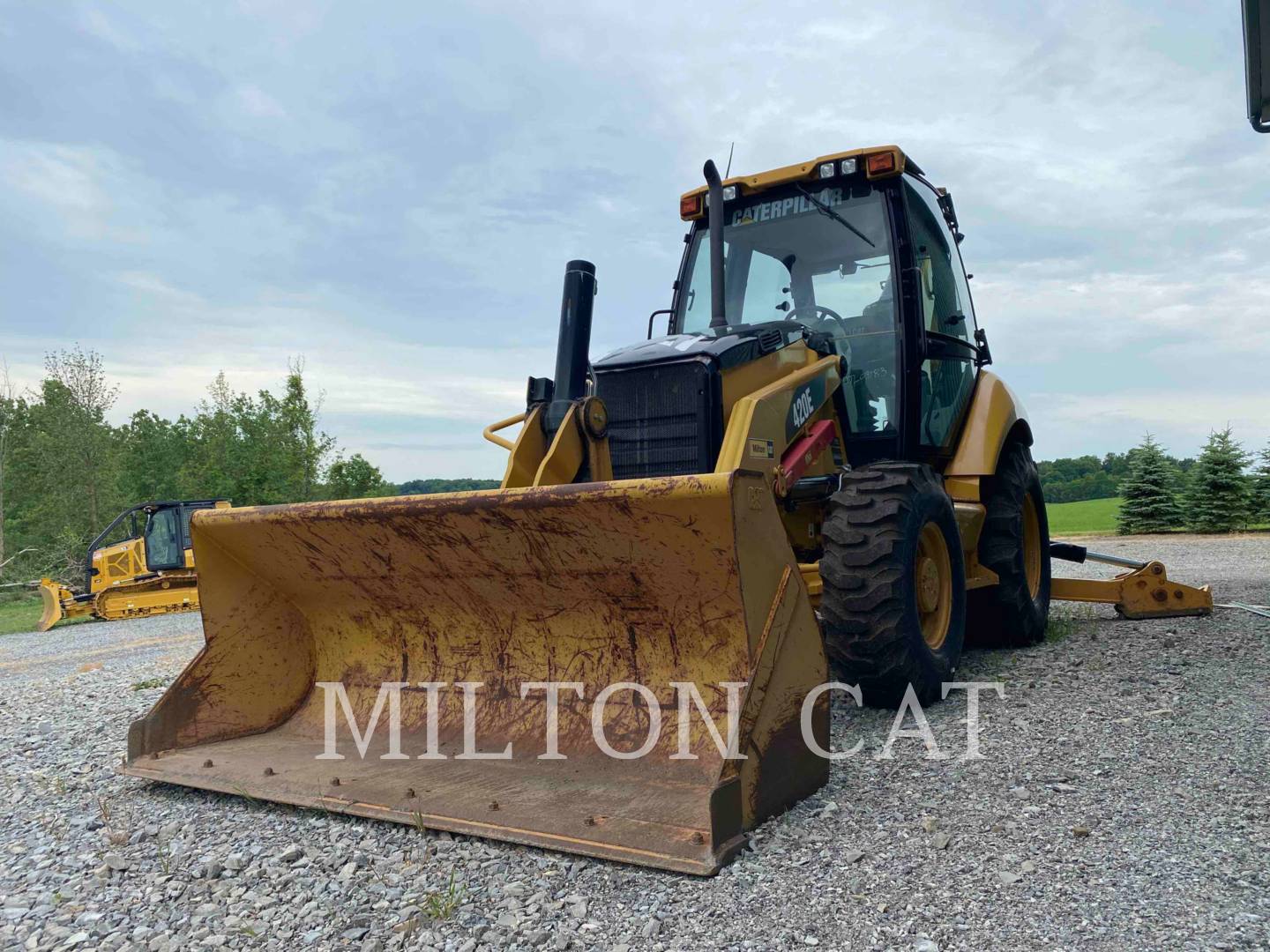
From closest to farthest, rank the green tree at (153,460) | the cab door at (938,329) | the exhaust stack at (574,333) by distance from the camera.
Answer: the exhaust stack at (574,333) < the cab door at (938,329) < the green tree at (153,460)

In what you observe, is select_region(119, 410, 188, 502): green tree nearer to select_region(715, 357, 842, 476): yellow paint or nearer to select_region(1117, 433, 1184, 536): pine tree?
select_region(1117, 433, 1184, 536): pine tree

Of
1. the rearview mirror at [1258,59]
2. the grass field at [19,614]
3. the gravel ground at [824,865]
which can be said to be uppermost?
the rearview mirror at [1258,59]

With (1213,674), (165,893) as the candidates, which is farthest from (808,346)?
(165,893)

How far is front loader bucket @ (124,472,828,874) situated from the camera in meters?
2.83

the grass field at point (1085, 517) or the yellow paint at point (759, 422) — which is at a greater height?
the yellow paint at point (759, 422)

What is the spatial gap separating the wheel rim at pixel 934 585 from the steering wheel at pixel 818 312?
54.8 inches

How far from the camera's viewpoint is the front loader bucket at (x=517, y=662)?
9.28ft

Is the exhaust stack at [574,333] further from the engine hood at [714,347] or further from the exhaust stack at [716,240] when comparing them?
the exhaust stack at [716,240]

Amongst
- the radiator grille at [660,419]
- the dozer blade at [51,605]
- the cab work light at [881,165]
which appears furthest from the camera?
the dozer blade at [51,605]

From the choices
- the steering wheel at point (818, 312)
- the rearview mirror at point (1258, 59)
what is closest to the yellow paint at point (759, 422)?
the steering wheel at point (818, 312)

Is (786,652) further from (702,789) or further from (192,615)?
(192,615)

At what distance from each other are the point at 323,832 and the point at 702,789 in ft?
4.05

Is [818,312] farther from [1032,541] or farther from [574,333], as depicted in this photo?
[1032,541]

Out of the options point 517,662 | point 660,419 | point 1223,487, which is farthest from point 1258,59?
point 1223,487
